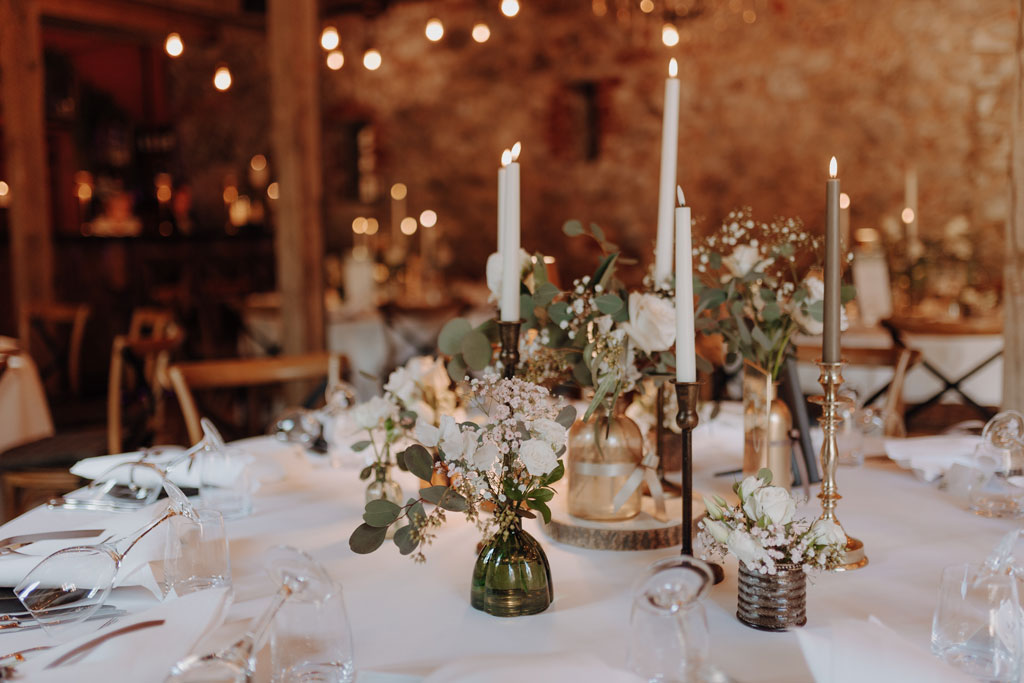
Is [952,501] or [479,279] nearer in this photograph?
[952,501]

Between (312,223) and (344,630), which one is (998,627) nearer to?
(344,630)

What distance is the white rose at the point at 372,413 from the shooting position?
133cm

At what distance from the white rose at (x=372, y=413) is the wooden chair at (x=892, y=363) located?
3.61 ft

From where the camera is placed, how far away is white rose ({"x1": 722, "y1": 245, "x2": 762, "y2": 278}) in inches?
52.1

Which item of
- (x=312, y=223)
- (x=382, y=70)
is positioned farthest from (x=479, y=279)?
(x=312, y=223)

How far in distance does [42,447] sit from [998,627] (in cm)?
288

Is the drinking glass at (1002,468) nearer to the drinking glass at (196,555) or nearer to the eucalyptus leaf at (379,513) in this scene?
the eucalyptus leaf at (379,513)

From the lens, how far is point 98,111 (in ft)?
29.6

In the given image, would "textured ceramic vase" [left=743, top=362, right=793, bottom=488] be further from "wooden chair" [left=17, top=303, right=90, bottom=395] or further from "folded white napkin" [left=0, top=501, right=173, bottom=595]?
"wooden chair" [left=17, top=303, right=90, bottom=395]

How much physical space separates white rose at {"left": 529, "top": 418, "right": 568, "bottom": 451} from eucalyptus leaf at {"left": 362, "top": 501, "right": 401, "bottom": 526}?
185 millimetres

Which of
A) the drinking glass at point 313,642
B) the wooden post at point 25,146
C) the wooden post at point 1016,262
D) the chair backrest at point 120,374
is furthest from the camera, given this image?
the wooden post at point 25,146

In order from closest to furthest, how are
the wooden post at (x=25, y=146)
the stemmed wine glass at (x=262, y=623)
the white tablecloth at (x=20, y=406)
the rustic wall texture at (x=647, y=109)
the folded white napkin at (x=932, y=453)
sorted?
1. the stemmed wine glass at (x=262, y=623)
2. the folded white napkin at (x=932, y=453)
3. the white tablecloth at (x=20, y=406)
4. the wooden post at (x=25, y=146)
5. the rustic wall texture at (x=647, y=109)

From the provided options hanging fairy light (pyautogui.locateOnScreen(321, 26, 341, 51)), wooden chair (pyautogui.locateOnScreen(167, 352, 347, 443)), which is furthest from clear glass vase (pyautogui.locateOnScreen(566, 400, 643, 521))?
hanging fairy light (pyautogui.locateOnScreen(321, 26, 341, 51))

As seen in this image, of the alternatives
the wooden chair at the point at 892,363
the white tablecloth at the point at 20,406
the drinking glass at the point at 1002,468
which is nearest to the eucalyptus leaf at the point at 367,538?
the drinking glass at the point at 1002,468
